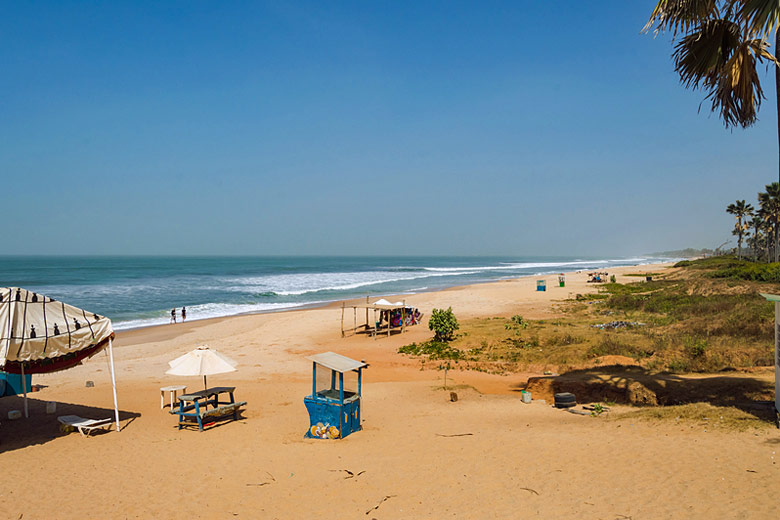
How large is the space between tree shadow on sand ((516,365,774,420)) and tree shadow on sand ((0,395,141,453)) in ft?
36.2

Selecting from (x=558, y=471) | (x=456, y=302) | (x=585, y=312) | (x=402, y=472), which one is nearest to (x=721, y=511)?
(x=558, y=471)

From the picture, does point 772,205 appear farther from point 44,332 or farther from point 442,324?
point 44,332

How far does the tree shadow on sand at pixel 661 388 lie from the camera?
9.25 m

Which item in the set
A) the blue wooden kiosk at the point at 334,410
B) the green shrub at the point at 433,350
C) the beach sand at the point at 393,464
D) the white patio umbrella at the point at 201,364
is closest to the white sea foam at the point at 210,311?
the beach sand at the point at 393,464

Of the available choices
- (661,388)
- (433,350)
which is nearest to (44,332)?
(433,350)

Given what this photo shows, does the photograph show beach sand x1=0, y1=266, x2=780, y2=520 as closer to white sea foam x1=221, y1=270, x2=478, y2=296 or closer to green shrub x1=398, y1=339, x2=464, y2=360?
green shrub x1=398, y1=339, x2=464, y2=360

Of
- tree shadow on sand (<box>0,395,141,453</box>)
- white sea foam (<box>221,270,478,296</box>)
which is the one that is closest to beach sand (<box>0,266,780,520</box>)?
tree shadow on sand (<box>0,395,141,453</box>)

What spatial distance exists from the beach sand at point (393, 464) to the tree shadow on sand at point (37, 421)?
0.06 m

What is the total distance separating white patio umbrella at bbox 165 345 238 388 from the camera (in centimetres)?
1037

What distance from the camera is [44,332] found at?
9.29m

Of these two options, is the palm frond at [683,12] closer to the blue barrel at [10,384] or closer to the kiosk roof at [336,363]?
the kiosk roof at [336,363]

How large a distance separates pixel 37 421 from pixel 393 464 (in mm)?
9213

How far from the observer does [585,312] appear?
1041 inches

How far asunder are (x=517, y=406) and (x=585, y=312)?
56.8 ft
